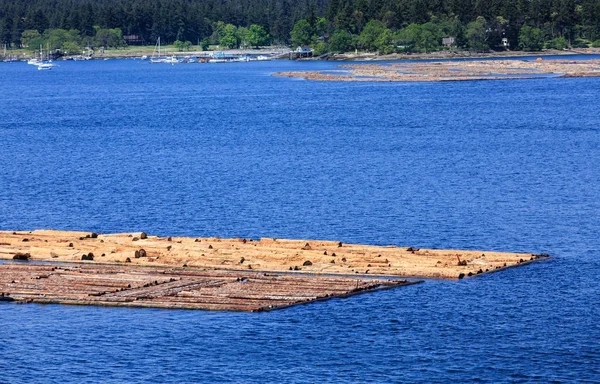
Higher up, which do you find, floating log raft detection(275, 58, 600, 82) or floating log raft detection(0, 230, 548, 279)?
floating log raft detection(0, 230, 548, 279)

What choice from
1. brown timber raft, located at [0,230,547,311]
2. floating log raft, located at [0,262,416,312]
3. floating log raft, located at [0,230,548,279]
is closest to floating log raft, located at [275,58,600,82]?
floating log raft, located at [0,230,548,279]

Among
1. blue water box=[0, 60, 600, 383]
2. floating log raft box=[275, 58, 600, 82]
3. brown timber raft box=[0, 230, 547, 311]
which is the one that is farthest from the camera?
floating log raft box=[275, 58, 600, 82]

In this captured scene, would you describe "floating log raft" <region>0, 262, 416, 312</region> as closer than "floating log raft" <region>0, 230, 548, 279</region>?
Yes

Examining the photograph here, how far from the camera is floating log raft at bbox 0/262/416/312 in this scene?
3862 cm

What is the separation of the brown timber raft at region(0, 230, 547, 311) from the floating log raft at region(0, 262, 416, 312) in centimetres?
3

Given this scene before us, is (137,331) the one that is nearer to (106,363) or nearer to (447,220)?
(106,363)

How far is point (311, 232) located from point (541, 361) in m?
20.5

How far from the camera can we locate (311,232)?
52469mm

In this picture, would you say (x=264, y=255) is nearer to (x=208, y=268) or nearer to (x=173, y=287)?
(x=208, y=268)

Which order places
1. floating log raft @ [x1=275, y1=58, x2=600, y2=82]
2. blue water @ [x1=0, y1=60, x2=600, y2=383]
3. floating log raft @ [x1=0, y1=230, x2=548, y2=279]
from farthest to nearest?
floating log raft @ [x1=275, y1=58, x2=600, y2=82] → floating log raft @ [x1=0, y1=230, x2=548, y2=279] → blue water @ [x1=0, y1=60, x2=600, y2=383]

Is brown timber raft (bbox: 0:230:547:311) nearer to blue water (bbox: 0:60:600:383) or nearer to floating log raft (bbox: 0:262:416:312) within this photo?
floating log raft (bbox: 0:262:416:312)

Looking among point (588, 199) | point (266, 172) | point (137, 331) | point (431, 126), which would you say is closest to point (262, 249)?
point (137, 331)

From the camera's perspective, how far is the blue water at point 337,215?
1329 inches

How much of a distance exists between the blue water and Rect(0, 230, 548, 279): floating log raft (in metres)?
1.58
